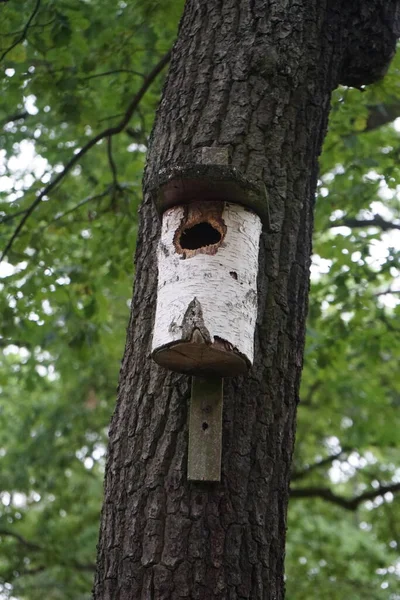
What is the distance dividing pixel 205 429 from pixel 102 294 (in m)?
3.45

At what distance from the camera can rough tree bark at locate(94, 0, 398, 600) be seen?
7.23 ft

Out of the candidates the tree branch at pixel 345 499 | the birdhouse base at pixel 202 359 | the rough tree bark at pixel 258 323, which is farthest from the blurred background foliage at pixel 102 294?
the birdhouse base at pixel 202 359

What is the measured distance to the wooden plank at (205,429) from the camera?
2.23 m

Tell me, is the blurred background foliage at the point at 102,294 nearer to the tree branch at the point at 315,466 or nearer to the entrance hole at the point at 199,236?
the tree branch at the point at 315,466

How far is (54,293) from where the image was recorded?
17.2 ft

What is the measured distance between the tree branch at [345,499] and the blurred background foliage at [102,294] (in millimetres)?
21

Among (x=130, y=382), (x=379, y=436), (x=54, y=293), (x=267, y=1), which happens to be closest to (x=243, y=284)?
(x=130, y=382)

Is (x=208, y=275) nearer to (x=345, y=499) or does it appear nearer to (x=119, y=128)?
(x=119, y=128)

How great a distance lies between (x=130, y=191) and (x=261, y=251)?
2.92 meters

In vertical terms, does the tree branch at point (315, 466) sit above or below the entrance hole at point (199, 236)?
above

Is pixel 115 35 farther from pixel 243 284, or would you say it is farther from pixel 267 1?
pixel 243 284

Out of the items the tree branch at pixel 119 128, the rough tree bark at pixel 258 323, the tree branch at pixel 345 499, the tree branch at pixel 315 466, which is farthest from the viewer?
the tree branch at pixel 315 466

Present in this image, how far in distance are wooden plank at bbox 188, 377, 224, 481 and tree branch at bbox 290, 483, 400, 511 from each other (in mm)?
5471

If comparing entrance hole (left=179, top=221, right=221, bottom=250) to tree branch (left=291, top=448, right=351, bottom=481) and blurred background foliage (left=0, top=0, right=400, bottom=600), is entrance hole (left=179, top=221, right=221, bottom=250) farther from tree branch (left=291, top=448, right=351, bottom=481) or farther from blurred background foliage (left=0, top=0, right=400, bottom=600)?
tree branch (left=291, top=448, right=351, bottom=481)
